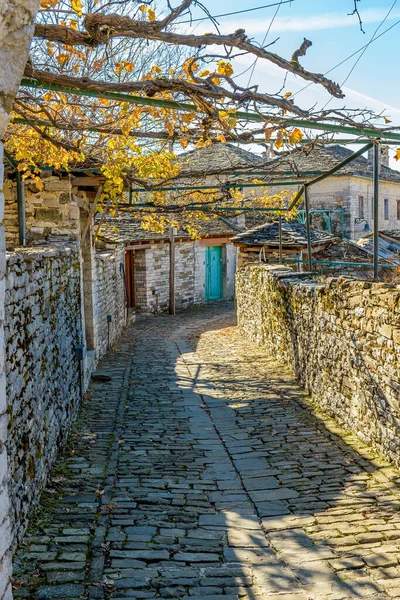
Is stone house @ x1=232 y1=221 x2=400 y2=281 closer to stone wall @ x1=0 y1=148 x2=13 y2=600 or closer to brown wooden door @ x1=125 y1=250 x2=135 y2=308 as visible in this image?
brown wooden door @ x1=125 y1=250 x2=135 y2=308

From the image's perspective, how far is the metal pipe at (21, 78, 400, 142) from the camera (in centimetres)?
489

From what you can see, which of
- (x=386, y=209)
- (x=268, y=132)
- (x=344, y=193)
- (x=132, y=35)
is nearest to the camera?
(x=132, y=35)

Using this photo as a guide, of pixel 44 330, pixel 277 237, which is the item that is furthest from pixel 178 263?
pixel 44 330

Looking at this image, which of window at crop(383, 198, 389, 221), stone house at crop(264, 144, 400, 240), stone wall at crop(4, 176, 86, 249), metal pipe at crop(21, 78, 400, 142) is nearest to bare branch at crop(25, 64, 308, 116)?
metal pipe at crop(21, 78, 400, 142)

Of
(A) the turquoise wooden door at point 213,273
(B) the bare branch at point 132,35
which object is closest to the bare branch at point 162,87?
(B) the bare branch at point 132,35

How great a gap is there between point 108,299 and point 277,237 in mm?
5224

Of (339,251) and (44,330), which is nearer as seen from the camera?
(44,330)

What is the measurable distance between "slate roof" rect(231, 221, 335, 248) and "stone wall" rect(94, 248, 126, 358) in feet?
11.2

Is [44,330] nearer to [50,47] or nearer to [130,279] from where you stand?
[50,47]

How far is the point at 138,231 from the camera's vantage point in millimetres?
22312

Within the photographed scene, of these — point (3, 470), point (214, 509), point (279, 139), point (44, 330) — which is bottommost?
point (214, 509)

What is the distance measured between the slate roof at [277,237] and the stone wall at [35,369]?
382 inches

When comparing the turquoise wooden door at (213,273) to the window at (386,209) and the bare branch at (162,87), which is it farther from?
the bare branch at (162,87)

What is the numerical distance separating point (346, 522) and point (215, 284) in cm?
2230
